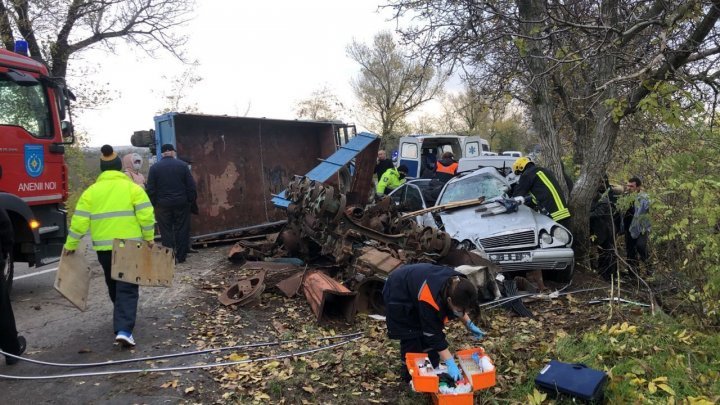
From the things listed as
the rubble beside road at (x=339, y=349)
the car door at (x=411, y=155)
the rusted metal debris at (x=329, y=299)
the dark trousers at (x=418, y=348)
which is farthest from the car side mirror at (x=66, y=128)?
the car door at (x=411, y=155)

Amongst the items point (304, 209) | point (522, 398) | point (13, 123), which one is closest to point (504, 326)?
point (522, 398)

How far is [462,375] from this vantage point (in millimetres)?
3926

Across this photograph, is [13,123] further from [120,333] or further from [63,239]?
[120,333]

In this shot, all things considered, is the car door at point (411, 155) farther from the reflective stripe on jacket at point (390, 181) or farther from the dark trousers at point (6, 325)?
the dark trousers at point (6, 325)

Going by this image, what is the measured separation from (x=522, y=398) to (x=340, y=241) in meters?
3.64

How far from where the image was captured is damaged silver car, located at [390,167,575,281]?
722 cm

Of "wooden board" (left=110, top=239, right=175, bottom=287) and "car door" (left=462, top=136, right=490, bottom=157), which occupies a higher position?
"car door" (left=462, top=136, right=490, bottom=157)

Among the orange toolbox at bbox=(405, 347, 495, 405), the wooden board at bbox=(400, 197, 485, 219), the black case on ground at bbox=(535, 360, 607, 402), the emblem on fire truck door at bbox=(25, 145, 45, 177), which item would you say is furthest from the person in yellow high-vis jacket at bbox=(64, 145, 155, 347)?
the wooden board at bbox=(400, 197, 485, 219)

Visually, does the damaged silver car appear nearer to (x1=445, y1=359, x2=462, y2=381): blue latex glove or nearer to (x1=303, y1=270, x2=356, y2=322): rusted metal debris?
(x1=303, y1=270, x2=356, y2=322): rusted metal debris

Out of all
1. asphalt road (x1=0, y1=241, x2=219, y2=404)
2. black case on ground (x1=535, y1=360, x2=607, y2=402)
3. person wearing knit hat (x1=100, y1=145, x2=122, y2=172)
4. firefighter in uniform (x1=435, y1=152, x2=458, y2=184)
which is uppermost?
person wearing knit hat (x1=100, y1=145, x2=122, y2=172)

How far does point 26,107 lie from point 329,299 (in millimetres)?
4518

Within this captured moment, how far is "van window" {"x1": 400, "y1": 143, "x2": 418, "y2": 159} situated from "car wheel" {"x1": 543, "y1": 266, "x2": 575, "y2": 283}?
9.00 m

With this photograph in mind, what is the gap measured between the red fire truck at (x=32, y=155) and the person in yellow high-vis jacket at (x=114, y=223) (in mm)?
1696

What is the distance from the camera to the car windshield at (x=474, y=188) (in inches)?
344
